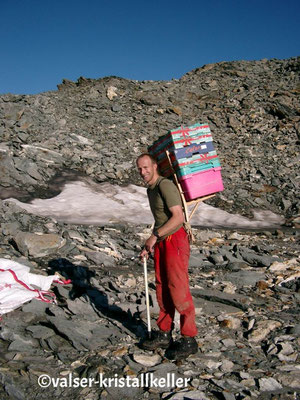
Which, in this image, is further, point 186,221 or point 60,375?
point 186,221

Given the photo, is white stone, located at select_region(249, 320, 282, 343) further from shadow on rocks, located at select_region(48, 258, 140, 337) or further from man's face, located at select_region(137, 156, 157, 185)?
man's face, located at select_region(137, 156, 157, 185)

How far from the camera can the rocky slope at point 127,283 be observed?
3.34m

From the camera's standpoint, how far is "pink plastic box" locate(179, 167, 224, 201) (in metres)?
5.04

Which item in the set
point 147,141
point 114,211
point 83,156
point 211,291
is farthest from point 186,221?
point 147,141

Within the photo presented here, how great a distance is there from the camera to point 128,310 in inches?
187

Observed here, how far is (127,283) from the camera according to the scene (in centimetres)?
600

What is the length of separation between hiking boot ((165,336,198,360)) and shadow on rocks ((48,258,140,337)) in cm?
65

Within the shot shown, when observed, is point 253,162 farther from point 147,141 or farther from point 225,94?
point 225,94

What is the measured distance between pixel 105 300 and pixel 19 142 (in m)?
13.1

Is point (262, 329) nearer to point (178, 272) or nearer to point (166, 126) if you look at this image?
point (178, 272)

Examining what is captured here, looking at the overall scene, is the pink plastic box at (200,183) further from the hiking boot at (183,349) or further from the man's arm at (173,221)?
the hiking boot at (183,349)

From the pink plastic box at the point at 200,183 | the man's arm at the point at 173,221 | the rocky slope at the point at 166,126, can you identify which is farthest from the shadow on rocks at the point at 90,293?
the rocky slope at the point at 166,126

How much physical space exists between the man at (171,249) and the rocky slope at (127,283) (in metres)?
0.22

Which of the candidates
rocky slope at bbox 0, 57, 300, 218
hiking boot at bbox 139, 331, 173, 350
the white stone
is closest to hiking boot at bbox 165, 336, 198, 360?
hiking boot at bbox 139, 331, 173, 350
